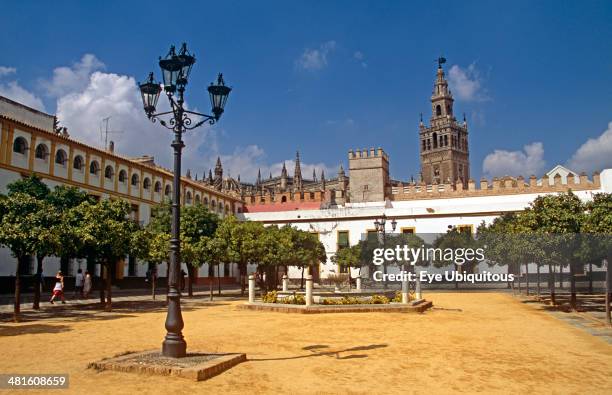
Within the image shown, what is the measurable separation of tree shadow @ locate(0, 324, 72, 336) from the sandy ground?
23mm

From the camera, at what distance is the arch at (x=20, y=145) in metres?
26.7

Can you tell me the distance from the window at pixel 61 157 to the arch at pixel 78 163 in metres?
0.63

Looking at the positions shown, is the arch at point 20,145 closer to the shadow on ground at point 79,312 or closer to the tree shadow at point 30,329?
the shadow on ground at point 79,312

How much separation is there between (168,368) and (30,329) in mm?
7279

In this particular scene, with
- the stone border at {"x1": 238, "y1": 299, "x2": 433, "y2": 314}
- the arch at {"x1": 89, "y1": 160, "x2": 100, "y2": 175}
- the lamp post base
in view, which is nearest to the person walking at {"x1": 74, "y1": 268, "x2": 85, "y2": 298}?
A: the arch at {"x1": 89, "y1": 160, "x2": 100, "y2": 175}

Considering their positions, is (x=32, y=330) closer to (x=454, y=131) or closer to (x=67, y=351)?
(x=67, y=351)

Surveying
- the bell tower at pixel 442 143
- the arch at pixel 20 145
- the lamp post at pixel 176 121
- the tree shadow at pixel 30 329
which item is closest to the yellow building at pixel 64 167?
the arch at pixel 20 145

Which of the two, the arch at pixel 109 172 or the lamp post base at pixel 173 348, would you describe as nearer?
the lamp post base at pixel 173 348

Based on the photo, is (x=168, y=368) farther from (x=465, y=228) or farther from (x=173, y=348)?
(x=465, y=228)

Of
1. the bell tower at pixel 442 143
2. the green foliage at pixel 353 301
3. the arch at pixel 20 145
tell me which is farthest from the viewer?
the bell tower at pixel 442 143

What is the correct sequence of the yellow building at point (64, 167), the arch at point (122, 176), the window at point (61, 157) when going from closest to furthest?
the yellow building at point (64, 167) < the window at point (61, 157) < the arch at point (122, 176)

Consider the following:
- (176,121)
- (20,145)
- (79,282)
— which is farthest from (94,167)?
(176,121)

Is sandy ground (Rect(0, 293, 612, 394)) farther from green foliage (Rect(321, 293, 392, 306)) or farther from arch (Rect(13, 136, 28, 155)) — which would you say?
arch (Rect(13, 136, 28, 155))

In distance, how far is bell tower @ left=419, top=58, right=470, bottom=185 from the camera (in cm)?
9612
